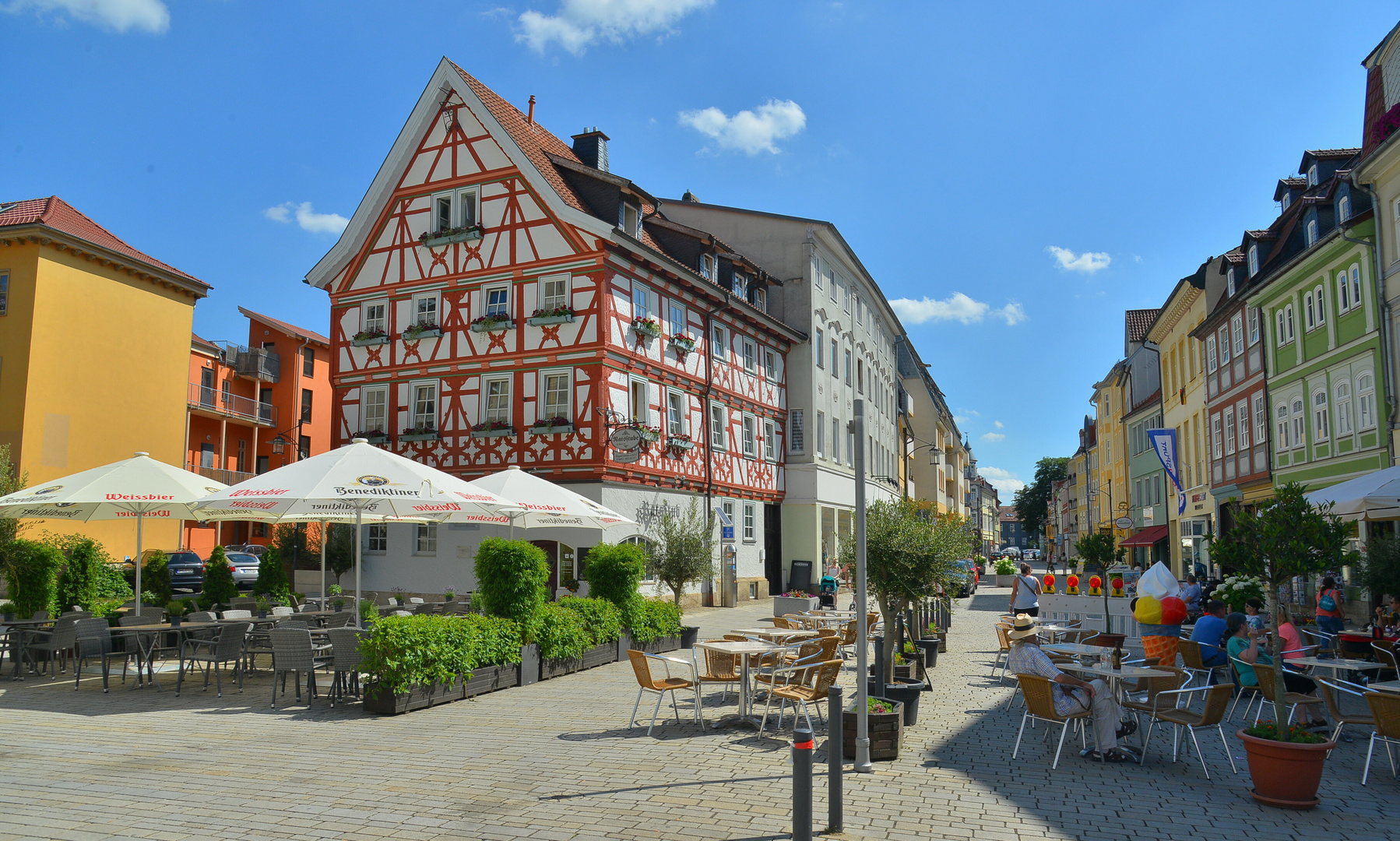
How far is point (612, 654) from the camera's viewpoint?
1531 centimetres

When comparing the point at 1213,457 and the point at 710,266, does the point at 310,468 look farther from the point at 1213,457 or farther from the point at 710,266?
the point at 1213,457

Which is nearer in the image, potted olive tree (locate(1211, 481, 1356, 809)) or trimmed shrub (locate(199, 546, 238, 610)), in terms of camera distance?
potted olive tree (locate(1211, 481, 1356, 809))

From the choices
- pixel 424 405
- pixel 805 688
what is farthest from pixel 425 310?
pixel 805 688

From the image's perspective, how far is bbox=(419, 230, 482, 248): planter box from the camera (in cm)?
2605

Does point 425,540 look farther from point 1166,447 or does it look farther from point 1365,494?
point 1166,447

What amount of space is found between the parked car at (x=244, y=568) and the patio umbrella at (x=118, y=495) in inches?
727

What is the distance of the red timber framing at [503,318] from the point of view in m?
24.3

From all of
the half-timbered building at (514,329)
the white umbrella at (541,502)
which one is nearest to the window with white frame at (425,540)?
the half-timbered building at (514,329)

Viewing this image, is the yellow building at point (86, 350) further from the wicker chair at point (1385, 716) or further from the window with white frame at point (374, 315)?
the wicker chair at point (1385, 716)

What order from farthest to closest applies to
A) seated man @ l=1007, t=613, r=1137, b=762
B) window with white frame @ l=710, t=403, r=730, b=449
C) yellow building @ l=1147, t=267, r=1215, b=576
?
1. yellow building @ l=1147, t=267, r=1215, b=576
2. window with white frame @ l=710, t=403, r=730, b=449
3. seated man @ l=1007, t=613, r=1137, b=762

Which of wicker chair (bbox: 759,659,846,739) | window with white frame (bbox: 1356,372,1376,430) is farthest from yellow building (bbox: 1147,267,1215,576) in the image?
wicker chair (bbox: 759,659,846,739)

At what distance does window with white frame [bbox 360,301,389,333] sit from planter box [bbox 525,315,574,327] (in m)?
5.35

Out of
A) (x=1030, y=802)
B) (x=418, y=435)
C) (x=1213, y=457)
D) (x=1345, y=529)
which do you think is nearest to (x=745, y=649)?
(x=1030, y=802)

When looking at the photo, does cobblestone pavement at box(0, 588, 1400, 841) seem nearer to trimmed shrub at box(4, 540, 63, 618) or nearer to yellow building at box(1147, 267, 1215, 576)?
trimmed shrub at box(4, 540, 63, 618)
